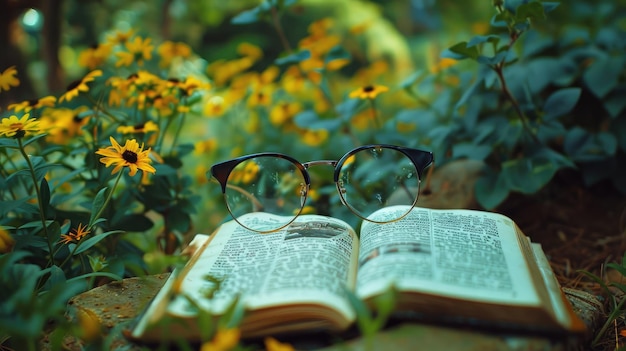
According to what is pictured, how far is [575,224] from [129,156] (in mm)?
1082

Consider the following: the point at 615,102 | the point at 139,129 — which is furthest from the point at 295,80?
the point at 615,102

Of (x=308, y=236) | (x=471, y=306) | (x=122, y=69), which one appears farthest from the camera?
(x=122, y=69)

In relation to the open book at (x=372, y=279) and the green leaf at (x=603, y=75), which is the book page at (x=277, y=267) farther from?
the green leaf at (x=603, y=75)

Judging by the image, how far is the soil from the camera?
120 centimetres

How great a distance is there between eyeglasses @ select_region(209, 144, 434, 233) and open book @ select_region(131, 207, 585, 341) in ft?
0.32

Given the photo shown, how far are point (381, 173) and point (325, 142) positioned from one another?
1.85 feet

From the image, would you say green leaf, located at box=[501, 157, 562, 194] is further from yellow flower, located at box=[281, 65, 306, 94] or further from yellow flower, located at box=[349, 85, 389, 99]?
yellow flower, located at box=[281, 65, 306, 94]

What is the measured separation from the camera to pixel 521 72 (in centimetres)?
137

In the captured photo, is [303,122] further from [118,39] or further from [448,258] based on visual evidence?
[448,258]

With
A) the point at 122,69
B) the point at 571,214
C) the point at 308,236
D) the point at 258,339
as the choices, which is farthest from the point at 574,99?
the point at 122,69

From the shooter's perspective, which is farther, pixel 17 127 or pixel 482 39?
pixel 482 39

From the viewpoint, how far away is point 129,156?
0.86 metres

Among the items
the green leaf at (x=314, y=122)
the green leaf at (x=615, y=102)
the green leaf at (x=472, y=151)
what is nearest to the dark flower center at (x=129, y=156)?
the green leaf at (x=314, y=122)

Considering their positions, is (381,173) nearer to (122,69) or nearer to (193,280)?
(193,280)
